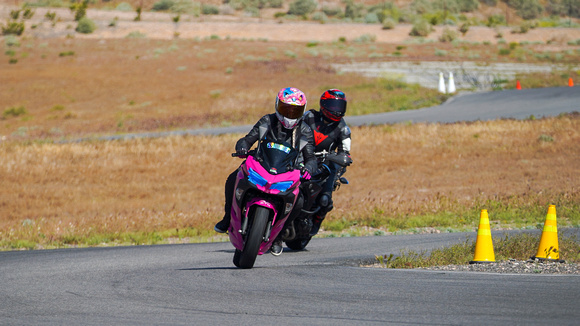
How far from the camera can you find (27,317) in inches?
253

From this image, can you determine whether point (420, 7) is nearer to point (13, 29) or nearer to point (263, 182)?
point (13, 29)

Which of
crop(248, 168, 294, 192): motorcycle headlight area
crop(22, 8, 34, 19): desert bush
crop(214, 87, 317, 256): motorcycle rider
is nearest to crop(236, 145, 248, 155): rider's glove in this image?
crop(214, 87, 317, 256): motorcycle rider

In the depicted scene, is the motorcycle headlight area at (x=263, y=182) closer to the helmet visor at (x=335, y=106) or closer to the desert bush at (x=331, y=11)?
the helmet visor at (x=335, y=106)

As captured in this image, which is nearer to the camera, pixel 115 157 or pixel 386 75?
pixel 115 157

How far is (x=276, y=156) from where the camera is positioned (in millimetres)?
9383

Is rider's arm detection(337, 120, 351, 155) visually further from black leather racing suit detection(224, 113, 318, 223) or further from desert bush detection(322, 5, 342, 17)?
desert bush detection(322, 5, 342, 17)

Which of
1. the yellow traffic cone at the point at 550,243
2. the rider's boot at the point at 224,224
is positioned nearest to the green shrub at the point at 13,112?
the rider's boot at the point at 224,224

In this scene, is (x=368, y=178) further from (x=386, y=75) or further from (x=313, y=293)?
(x=386, y=75)

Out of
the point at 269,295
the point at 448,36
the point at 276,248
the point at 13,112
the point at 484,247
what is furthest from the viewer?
the point at 448,36

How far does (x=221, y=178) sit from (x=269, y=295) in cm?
2113

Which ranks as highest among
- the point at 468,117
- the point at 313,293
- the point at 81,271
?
the point at 313,293

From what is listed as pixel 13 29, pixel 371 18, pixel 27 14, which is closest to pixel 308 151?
pixel 13 29

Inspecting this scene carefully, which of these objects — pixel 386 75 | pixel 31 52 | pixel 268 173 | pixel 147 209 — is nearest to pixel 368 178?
pixel 147 209

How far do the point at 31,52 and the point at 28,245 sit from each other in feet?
194
